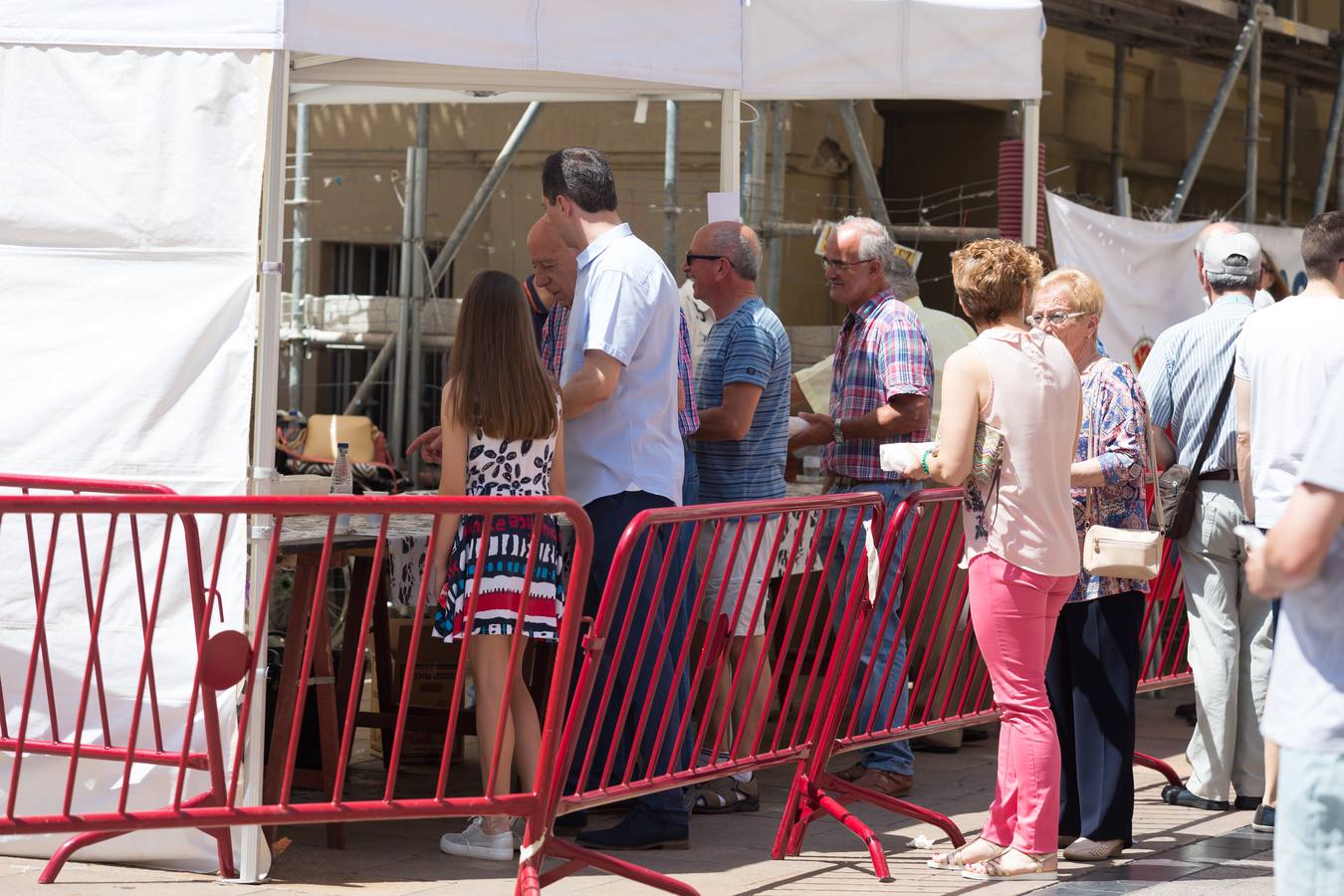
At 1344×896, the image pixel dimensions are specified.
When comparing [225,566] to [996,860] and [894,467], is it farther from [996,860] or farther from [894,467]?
[996,860]

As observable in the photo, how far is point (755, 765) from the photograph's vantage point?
18.3 feet

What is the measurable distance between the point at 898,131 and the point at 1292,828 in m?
14.3

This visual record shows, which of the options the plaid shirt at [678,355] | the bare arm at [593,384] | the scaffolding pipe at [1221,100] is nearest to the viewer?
the bare arm at [593,384]

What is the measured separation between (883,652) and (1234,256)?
1.88m

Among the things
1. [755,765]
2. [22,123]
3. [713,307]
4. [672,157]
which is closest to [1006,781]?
[755,765]

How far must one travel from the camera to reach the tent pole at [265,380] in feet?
17.5

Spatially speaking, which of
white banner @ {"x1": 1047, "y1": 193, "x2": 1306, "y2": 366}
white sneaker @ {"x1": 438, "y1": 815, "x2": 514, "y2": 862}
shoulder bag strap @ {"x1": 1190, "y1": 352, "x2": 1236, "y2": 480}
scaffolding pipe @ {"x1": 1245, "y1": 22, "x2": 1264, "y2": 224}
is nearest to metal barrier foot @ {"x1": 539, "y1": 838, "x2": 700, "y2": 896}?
white sneaker @ {"x1": 438, "y1": 815, "x2": 514, "y2": 862}

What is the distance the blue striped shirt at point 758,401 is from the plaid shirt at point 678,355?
124 mm

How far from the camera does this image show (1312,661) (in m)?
3.15

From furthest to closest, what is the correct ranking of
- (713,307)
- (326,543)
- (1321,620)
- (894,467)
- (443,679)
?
1. (443,679)
2. (713,307)
3. (894,467)
4. (326,543)
5. (1321,620)

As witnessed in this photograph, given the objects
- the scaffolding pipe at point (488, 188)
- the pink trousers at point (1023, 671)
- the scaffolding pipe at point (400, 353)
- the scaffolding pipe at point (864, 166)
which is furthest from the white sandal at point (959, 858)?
the scaffolding pipe at point (400, 353)

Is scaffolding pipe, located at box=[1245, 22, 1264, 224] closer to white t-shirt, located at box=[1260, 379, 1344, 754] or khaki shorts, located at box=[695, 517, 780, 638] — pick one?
khaki shorts, located at box=[695, 517, 780, 638]

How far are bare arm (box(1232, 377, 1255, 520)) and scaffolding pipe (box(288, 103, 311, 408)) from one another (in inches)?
271

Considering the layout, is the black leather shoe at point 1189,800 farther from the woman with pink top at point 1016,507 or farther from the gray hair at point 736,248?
the gray hair at point 736,248
